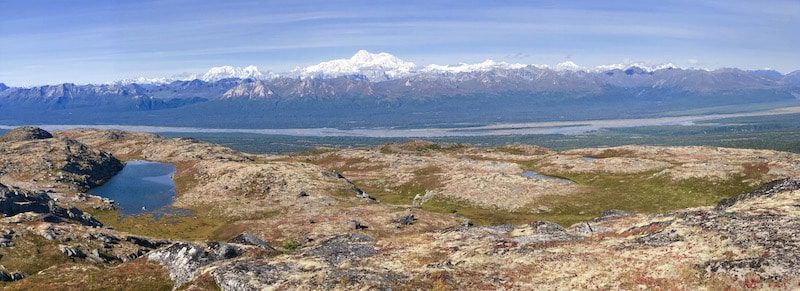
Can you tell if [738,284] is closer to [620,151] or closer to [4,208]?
[4,208]

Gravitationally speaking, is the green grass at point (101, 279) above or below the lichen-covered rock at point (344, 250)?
below

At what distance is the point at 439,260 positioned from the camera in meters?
46.3

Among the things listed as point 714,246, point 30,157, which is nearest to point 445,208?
point 714,246

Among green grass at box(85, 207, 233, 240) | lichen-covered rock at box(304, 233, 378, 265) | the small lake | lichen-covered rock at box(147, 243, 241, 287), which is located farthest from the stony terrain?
the small lake

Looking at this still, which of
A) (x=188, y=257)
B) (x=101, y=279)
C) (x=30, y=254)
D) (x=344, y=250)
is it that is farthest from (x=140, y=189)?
(x=344, y=250)

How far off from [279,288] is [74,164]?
160855 mm

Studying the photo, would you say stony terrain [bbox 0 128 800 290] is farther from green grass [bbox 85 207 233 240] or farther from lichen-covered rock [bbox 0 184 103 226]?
A: green grass [bbox 85 207 233 240]

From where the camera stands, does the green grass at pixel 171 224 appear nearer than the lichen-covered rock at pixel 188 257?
No

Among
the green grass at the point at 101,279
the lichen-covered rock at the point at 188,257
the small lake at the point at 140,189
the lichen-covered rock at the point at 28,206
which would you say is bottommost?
the small lake at the point at 140,189

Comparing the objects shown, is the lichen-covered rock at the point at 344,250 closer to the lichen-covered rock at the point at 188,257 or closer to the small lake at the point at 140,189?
the lichen-covered rock at the point at 188,257

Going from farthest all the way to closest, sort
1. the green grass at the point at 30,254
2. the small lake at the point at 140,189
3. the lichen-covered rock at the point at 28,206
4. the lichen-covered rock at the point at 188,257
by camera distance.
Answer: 1. the small lake at the point at 140,189
2. the lichen-covered rock at the point at 28,206
3. the green grass at the point at 30,254
4. the lichen-covered rock at the point at 188,257

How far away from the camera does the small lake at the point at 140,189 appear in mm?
130375

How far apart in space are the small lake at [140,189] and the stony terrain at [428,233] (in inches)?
192

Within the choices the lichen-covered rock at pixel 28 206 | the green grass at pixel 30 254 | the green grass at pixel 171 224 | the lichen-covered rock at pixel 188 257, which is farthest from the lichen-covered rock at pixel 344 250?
the lichen-covered rock at pixel 28 206
